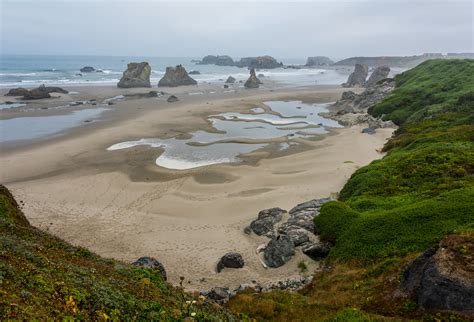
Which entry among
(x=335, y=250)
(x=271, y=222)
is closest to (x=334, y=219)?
(x=335, y=250)

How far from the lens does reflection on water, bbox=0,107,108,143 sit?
44031 millimetres

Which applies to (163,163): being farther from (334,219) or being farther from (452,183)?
(452,183)

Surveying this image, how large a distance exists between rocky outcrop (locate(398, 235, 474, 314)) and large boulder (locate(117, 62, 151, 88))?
97.8 meters

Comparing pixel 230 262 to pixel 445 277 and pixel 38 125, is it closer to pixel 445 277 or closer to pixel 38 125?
pixel 445 277

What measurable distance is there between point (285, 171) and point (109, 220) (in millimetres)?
15613

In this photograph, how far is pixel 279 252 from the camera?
18.5m

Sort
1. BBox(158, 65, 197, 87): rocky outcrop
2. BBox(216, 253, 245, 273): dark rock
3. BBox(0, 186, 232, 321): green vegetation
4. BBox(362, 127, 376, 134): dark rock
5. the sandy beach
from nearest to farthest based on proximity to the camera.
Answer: BBox(0, 186, 232, 321): green vegetation
BBox(216, 253, 245, 273): dark rock
the sandy beach
BBox(362, 127, 376, 134): dark rock
BBox(158, 65, 197, 87): rocky outcrop

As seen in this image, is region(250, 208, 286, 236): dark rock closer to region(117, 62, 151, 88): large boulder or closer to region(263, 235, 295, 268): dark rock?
region(263, 235, 295, 268): dark rock

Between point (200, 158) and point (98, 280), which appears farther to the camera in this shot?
point (200, 158)

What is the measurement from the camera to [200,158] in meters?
36.7

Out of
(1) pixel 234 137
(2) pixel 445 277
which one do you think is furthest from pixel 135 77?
(2) pixel 445 277

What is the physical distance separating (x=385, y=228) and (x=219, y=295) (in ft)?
27.1

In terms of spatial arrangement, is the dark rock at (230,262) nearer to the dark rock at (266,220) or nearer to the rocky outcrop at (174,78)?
the dark rock at (266,220)

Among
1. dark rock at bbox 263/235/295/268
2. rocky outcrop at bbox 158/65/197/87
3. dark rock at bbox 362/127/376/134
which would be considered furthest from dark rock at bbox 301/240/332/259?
rocky outcrop at bbox 158/65/197/87
